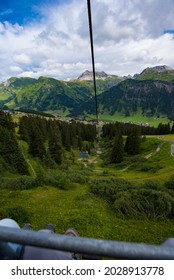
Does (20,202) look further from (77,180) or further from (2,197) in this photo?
(77,180)

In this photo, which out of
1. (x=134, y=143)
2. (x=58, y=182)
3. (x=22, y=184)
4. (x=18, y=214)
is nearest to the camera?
(x=18, y=214)

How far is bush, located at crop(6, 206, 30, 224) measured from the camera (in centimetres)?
1308

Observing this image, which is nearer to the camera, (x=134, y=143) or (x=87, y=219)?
(x=87, y=219)

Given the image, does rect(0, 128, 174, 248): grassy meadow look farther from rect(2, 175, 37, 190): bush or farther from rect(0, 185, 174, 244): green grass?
rect(2, 175, 37, 190): bush

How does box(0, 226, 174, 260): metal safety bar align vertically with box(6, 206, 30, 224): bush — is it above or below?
above

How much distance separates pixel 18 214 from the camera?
1334 cm

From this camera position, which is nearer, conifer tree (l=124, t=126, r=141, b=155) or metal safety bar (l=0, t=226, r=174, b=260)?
metal safety bar (l=0, t=226, r=174, b=260)

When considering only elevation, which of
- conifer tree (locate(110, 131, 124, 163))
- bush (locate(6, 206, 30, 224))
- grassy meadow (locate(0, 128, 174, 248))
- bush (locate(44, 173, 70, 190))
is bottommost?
conifer tree (locate(110, 131, 124, 163))

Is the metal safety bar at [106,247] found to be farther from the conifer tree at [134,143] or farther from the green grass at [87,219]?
the conifer tree at [134,143]

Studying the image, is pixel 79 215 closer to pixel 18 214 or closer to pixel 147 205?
pixel 18 214

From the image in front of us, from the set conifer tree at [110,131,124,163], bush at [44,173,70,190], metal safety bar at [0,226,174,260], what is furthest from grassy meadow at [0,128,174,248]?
conifer tree at [110,131,124,163]

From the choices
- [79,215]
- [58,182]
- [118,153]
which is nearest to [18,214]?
[79,215]

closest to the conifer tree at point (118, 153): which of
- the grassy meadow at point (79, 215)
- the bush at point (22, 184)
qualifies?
the grassy meadow at point (79, 215)
